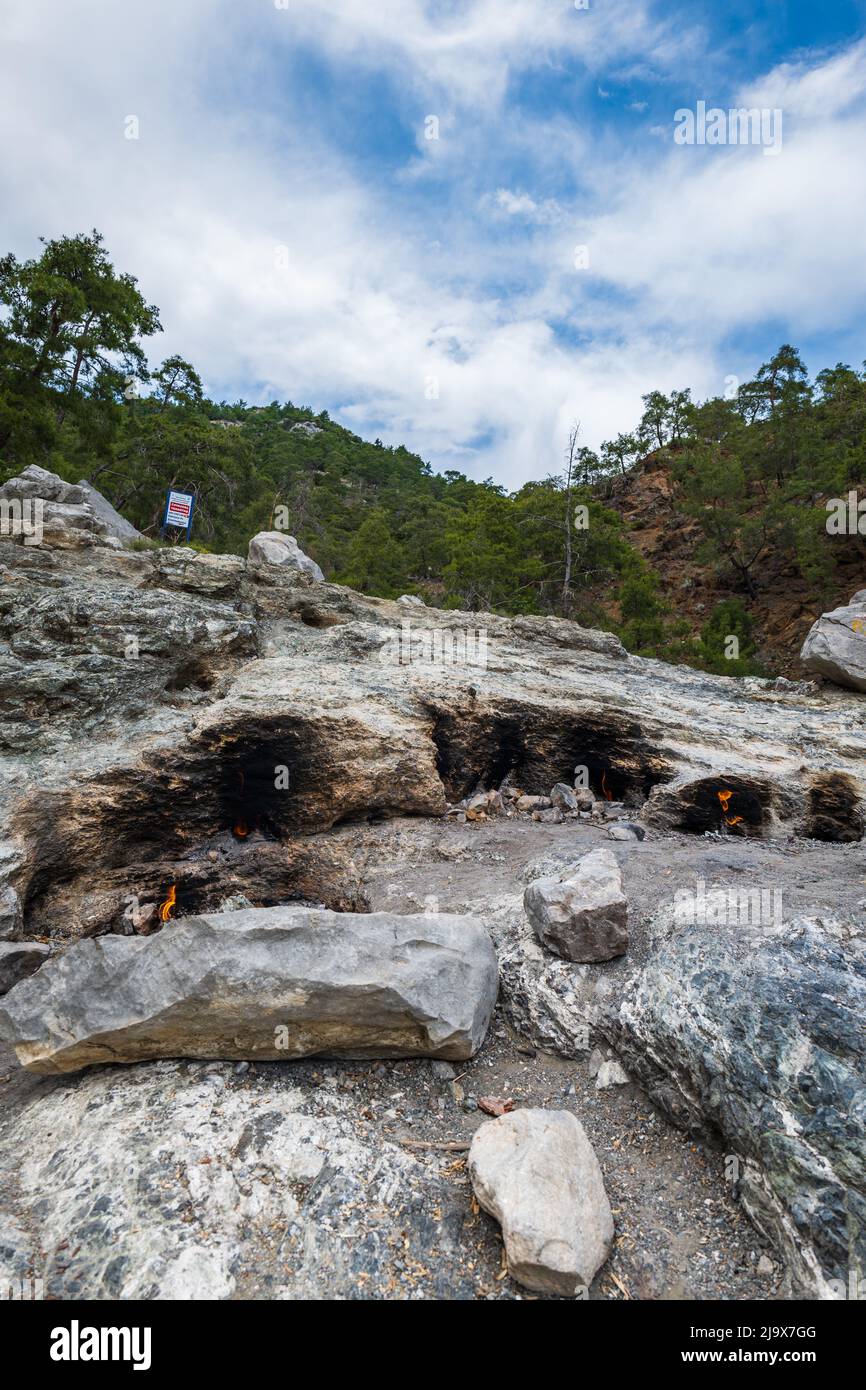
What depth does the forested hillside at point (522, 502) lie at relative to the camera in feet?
60.3

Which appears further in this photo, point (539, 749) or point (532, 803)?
point (539, 749)

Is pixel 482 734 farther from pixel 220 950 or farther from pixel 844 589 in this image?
pixel 844 589

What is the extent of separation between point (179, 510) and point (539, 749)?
1274 cm

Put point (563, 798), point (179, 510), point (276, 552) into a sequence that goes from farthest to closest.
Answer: point (276, 552), point (179, 510), point (563, 798)

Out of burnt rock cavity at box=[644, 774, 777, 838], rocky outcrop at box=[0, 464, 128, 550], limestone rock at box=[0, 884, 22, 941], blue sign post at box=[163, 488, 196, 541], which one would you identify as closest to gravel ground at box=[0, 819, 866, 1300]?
limestone rock at box=[0, 884, 22, 941]

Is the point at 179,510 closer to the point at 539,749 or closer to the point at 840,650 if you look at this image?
the point at 539,749

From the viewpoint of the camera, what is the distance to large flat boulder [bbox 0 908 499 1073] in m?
3.90

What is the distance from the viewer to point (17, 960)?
5344 mm

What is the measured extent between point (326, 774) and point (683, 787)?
4.87 metres

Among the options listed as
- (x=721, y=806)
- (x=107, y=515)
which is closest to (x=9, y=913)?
(x=721, y=806)

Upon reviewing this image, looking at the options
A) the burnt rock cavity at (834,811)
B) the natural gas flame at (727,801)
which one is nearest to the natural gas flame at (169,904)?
the natural gas flame at (727,801)

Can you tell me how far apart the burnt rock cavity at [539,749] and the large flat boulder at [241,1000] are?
5175 mm

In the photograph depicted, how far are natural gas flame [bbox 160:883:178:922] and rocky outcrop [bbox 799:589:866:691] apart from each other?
1295 centimetres
